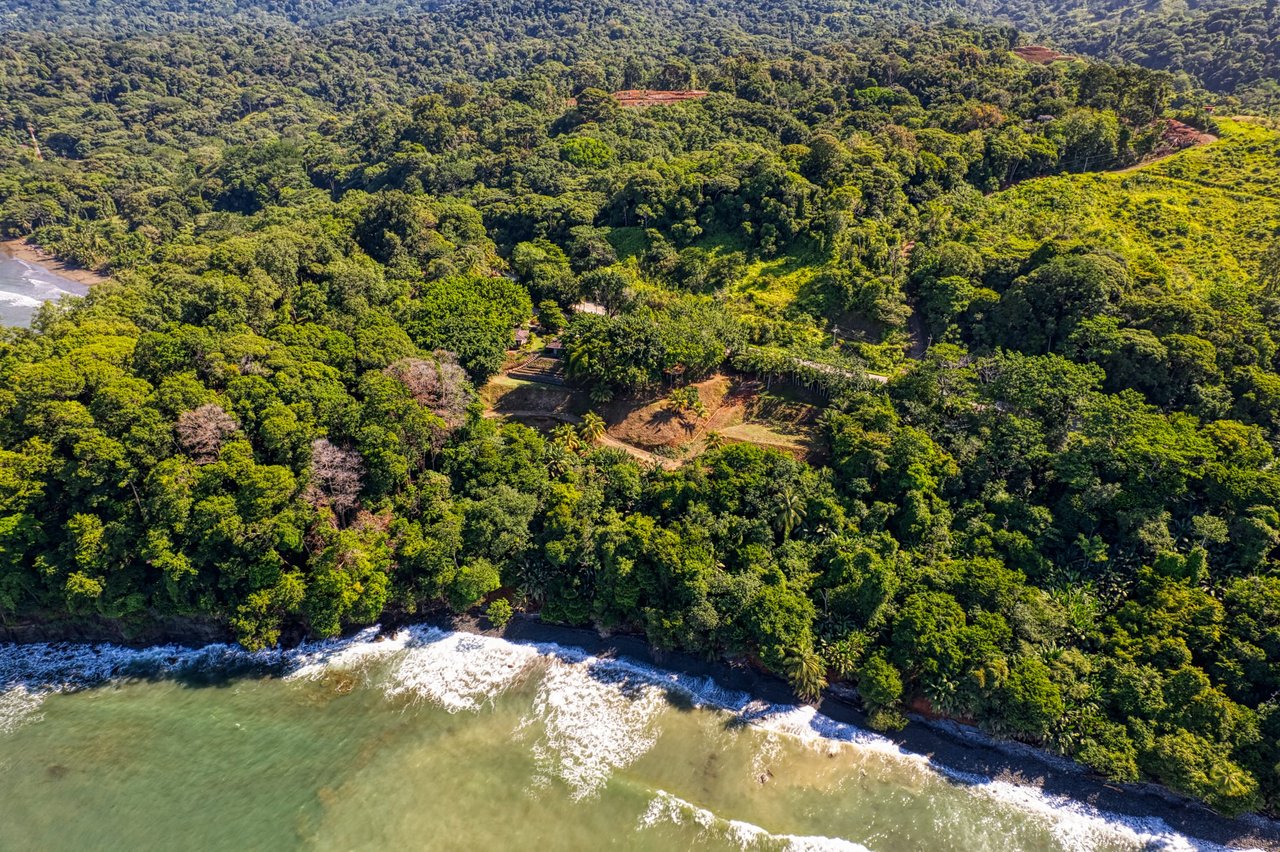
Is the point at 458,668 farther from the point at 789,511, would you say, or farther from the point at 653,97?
the point at 653,97

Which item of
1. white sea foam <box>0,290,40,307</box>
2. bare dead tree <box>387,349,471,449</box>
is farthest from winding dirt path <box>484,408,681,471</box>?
white sea foam <box>0,290,40,307</box>

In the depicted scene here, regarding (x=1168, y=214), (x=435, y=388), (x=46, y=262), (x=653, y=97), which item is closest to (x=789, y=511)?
(x=435, y=388)

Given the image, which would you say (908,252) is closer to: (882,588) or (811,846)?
(882,588)

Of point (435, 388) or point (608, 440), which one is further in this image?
point (608, 440)

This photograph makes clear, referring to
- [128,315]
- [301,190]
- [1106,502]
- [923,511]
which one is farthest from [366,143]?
[1106,502]

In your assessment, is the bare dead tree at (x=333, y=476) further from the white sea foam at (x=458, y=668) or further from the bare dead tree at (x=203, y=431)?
the white sea foam at (x=458, y=668)

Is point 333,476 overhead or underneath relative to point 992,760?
overhead

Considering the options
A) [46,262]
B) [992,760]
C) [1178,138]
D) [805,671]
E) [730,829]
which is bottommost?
[730,829]

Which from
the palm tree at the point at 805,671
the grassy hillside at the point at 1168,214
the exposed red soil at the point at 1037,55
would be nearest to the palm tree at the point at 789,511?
the palm tree at the point at 805,671

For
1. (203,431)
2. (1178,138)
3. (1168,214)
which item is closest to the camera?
(203,431)
